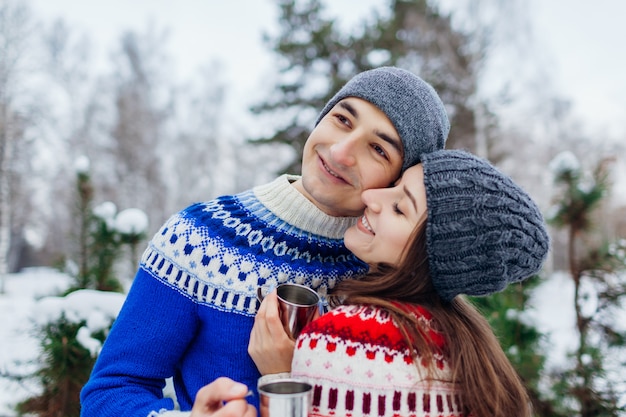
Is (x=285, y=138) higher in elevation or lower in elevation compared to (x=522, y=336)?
higher

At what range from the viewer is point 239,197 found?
4.76ft

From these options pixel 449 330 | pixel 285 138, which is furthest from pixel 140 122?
pixel 449 330

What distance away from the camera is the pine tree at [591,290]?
228cm

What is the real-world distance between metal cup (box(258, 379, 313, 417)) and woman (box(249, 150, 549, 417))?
20 cm

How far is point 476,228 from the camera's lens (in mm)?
1161

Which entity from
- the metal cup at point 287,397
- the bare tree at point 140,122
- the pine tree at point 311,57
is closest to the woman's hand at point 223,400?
the metal cup at point 287,397

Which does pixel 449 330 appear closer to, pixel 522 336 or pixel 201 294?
pixel 201 294

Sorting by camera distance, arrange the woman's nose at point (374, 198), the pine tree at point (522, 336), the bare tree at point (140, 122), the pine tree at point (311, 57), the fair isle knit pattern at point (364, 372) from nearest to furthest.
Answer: the fair isle knit pattern at point (364, 372) < the woman's nose at point (374, 198) < the pine tree at point (522, 336) < the pine tree at point (311, 57) < the bare tree at point (140, 122)

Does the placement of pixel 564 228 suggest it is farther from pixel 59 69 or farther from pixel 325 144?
pixel 59 69

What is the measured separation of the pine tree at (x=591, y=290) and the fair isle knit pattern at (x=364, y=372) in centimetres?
161

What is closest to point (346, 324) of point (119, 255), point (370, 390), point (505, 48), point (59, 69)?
point (370, 390)

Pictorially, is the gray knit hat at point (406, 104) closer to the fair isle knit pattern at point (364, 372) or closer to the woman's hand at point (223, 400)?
the fair isle knit pattern at point (364, 372)

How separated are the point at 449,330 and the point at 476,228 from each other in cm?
29

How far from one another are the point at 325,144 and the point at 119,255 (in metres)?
1.43
